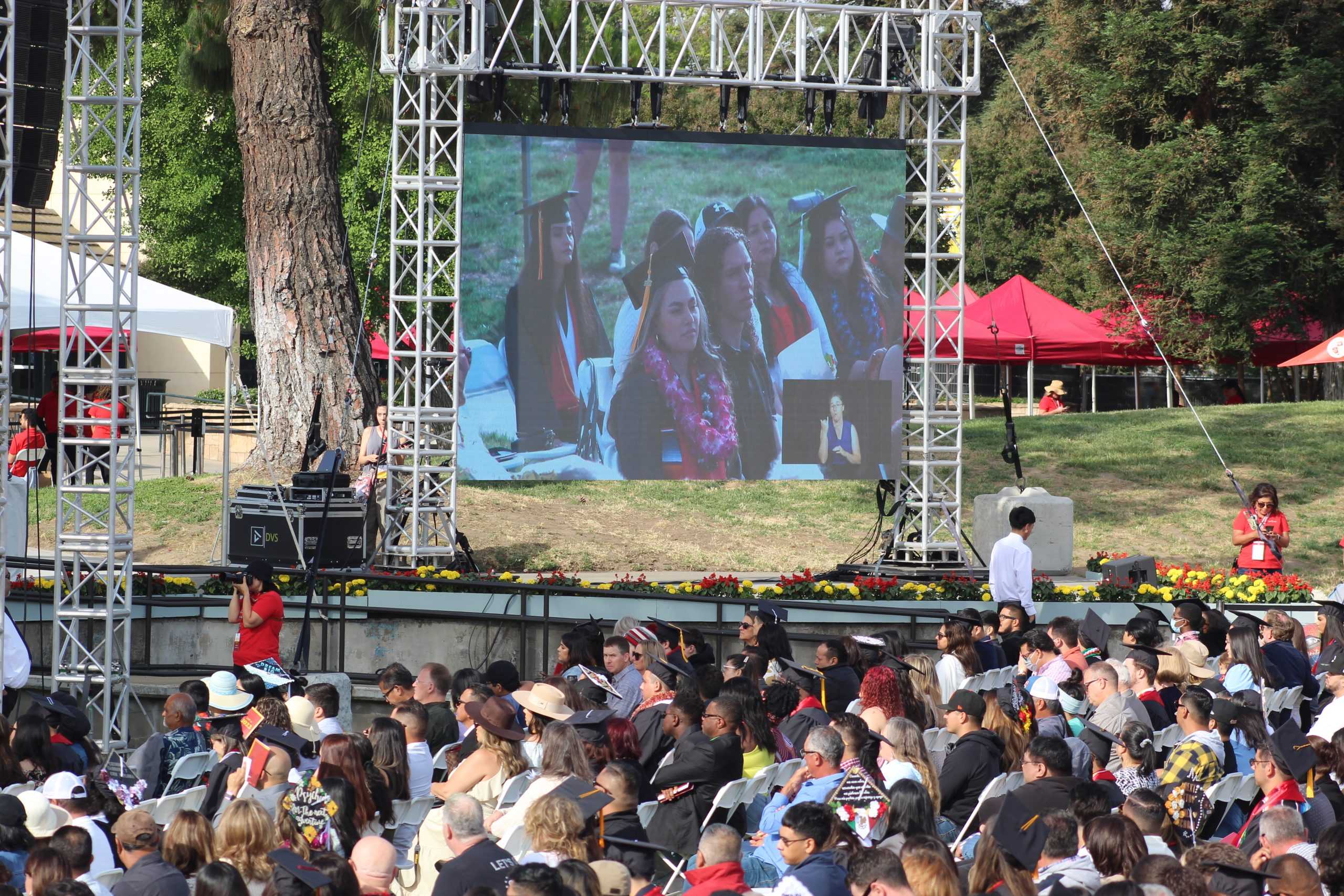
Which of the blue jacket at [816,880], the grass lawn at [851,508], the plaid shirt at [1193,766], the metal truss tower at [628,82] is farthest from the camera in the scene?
the grass lawn at [851,508]

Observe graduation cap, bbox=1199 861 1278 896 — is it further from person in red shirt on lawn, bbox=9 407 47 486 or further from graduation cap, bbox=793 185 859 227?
person in red shirt on lawn, bbox=9 407 47 486

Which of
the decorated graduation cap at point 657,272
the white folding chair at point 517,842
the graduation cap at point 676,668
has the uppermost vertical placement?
the decorated graduation cap at point 657,272

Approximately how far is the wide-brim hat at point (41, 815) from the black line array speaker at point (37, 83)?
613cm

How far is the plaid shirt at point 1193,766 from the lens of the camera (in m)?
8.02

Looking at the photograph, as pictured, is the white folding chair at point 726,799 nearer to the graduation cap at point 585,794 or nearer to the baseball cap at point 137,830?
the graduation cap at point 585,794

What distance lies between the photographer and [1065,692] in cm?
1034

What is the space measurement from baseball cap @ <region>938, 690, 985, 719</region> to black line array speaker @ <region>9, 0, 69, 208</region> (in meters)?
7.66

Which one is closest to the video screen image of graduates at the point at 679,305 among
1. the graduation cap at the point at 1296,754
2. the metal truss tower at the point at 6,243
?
the metal truss tower at the point at 6,243

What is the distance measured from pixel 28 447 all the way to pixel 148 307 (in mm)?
3480

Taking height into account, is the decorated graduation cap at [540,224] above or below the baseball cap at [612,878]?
above

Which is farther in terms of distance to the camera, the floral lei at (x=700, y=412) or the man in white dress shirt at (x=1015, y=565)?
the floral lei at (x=700, y=412)

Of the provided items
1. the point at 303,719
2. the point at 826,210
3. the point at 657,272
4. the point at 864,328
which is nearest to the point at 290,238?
the point at 657,272

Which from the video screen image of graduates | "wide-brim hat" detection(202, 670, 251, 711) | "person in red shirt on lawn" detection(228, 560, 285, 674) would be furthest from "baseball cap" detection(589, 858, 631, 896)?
the video screen image of graduates

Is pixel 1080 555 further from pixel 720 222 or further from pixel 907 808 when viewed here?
pixel 907 808
